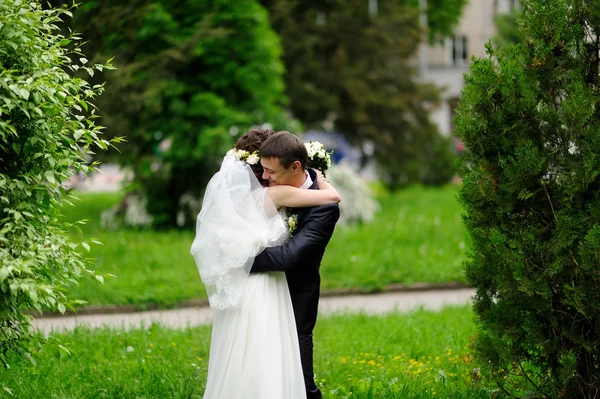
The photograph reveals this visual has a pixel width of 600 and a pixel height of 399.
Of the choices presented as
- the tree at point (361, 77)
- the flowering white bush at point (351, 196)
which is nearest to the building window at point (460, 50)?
the tree at point (361, 77)

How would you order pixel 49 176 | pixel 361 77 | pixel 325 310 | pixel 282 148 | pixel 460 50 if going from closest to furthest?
pixel 49 176
pixel 282 148
pixel 325 310
pixel 361 77
pixel 460 50

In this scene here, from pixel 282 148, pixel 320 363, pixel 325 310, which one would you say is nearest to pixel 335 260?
pixel 325 310

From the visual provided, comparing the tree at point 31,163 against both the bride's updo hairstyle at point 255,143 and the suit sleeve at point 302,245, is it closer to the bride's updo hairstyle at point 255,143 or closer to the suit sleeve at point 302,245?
the bride's updo hairstyle at point 255,143

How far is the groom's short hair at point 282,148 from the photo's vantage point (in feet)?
14.4

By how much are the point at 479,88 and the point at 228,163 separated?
1527 millimetres

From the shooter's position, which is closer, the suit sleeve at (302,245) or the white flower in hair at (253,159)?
the suit sleeve at (302,245)

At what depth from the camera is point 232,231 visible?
448 centimetres

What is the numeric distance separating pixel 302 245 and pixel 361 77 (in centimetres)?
1860

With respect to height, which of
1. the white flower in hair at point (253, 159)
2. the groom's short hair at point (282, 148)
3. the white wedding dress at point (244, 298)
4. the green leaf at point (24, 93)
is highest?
the green leaf at point (24, 93)

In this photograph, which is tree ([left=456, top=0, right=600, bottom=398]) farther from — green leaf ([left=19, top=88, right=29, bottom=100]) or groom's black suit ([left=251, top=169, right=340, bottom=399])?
green leaf ([left=19, top=88, right=29, bottom=100])

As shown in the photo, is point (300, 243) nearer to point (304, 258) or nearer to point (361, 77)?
point (304, 258)

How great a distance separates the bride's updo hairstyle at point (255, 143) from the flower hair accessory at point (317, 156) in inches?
10.7

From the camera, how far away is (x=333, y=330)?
7.61 meters

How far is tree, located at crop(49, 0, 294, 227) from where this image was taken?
14.0 m
